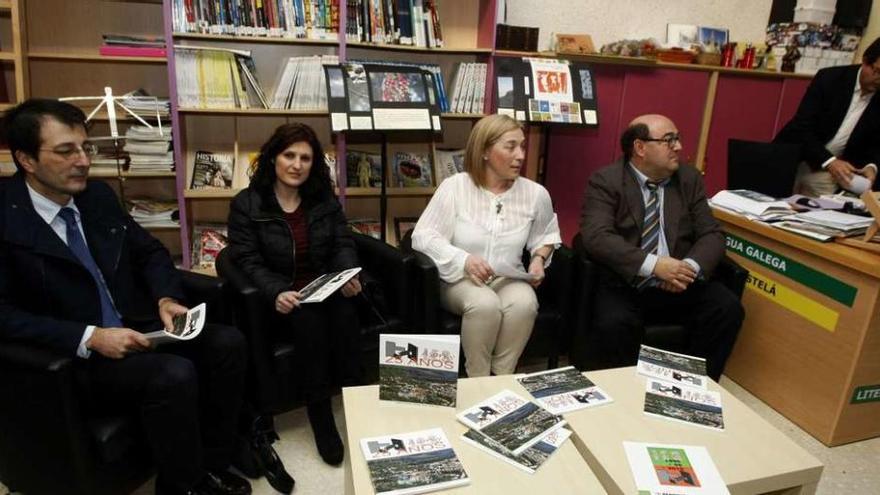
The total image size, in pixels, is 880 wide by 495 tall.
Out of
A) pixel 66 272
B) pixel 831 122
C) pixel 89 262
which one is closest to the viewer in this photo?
pixel 66 272

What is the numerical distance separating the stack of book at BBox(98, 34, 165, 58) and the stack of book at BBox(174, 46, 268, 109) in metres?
0.16

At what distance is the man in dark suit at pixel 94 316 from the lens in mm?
1513

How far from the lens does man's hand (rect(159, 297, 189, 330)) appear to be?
1.79 metres

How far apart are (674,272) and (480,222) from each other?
811mm

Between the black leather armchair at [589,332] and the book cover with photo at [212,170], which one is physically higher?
the book cover with photo at [212,170]

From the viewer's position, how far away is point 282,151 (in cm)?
213

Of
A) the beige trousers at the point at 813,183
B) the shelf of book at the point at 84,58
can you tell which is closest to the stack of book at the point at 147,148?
the shelf of book at the point at 84,58

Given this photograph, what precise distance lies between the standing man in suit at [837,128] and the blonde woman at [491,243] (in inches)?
62.9

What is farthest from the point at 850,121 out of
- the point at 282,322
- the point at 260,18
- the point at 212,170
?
the point at 212,170

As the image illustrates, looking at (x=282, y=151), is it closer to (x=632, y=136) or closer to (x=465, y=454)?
(x=465, y=454)

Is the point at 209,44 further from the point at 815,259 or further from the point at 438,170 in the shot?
the point at 815,259

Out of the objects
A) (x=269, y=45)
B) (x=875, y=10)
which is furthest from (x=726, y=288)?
(x=875, y=10)

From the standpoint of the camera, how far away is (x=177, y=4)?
8.85 feet

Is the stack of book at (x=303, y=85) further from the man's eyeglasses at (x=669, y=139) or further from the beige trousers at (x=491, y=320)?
the man's eyeglasses at (x=669, y=139)
